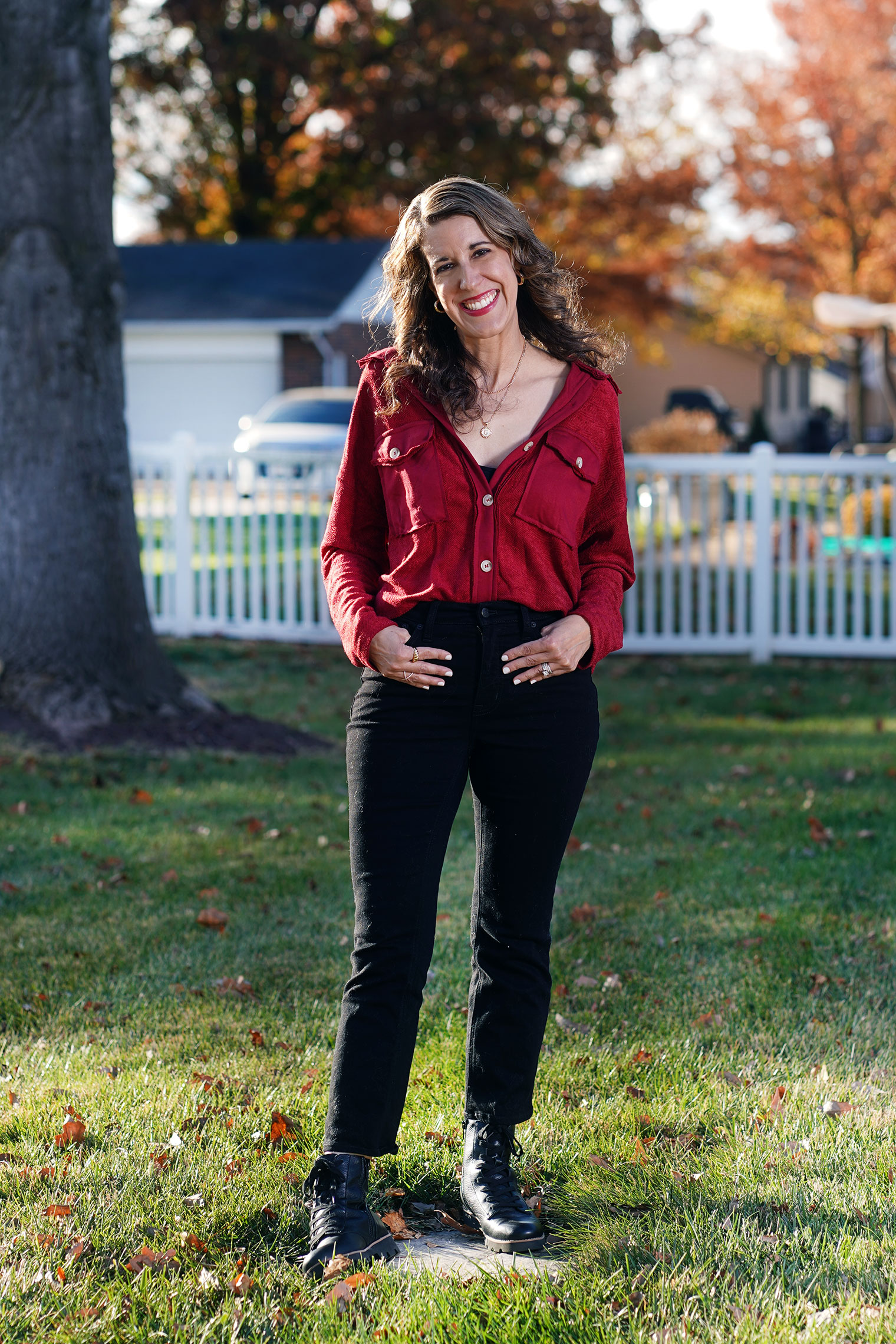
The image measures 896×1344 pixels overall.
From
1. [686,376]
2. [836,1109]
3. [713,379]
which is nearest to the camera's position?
[836,1109]

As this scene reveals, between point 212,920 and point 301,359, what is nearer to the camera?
point 212,920

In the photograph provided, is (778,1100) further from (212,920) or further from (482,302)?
(212,920)

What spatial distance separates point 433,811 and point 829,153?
28006mm

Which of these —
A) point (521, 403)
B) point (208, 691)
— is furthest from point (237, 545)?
point (521, 403)

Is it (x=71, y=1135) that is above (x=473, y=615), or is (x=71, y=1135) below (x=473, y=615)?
below

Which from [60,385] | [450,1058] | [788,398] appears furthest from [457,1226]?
[788,398]

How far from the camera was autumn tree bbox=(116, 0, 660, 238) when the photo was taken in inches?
1070

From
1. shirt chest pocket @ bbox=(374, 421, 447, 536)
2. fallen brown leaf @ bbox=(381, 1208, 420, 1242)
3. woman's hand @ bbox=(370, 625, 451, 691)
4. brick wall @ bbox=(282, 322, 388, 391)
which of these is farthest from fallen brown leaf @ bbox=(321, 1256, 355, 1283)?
brick wall @ bbox=(282, 322, 388, 391)

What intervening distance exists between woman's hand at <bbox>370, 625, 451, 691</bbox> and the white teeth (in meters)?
0.65

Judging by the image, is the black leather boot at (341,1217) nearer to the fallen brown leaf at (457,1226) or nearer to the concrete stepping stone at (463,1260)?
the concrete stepping stone at (463,1260)

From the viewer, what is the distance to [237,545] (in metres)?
11.5

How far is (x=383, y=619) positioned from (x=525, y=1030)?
0.91m

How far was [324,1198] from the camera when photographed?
2785mm

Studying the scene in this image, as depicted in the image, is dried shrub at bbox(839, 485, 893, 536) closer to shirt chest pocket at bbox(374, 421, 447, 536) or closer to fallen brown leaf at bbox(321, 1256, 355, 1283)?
shirt chest pocket at bbox(374, 421, 447, 536)
